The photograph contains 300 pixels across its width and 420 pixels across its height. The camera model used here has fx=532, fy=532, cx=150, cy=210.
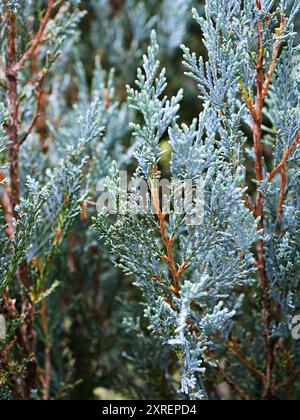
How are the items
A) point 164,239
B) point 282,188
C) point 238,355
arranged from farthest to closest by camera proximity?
point 238,355 < point 282,188 < point 164,239

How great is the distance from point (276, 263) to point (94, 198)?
2.59 ft

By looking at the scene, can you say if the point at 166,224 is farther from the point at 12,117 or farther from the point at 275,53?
the point at 12,117

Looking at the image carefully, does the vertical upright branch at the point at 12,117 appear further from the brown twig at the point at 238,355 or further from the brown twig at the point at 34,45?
the brown twig at the point at 238,355

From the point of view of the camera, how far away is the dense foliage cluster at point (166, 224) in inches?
50.6

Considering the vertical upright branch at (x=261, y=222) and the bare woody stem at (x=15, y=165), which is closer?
the vertical upright branch at (x=261, y=222)

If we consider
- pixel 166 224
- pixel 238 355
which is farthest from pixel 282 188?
pixel 238 355

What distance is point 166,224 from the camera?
4.55 ft

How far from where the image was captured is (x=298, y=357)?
163 centimetres

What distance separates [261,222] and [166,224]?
1.00 feet

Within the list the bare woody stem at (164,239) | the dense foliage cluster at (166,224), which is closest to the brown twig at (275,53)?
the dense foliage cluster at (166,224)

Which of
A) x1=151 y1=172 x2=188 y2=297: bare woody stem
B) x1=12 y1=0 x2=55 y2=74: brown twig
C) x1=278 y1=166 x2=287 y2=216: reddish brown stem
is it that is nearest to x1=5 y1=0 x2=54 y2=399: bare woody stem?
x1=12 y1=0 x2=55 y2=74: brown twig

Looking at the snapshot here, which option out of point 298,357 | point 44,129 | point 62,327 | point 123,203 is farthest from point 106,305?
point 123,203

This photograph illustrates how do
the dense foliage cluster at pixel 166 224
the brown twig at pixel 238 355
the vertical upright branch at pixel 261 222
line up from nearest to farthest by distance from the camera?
the dense foliage cluster at pixel 166 224, the vertical upright branch at pixel 261 222, the brown twig at pixel 238 355

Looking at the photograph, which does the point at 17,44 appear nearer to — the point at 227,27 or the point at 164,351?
the point at 227,27
